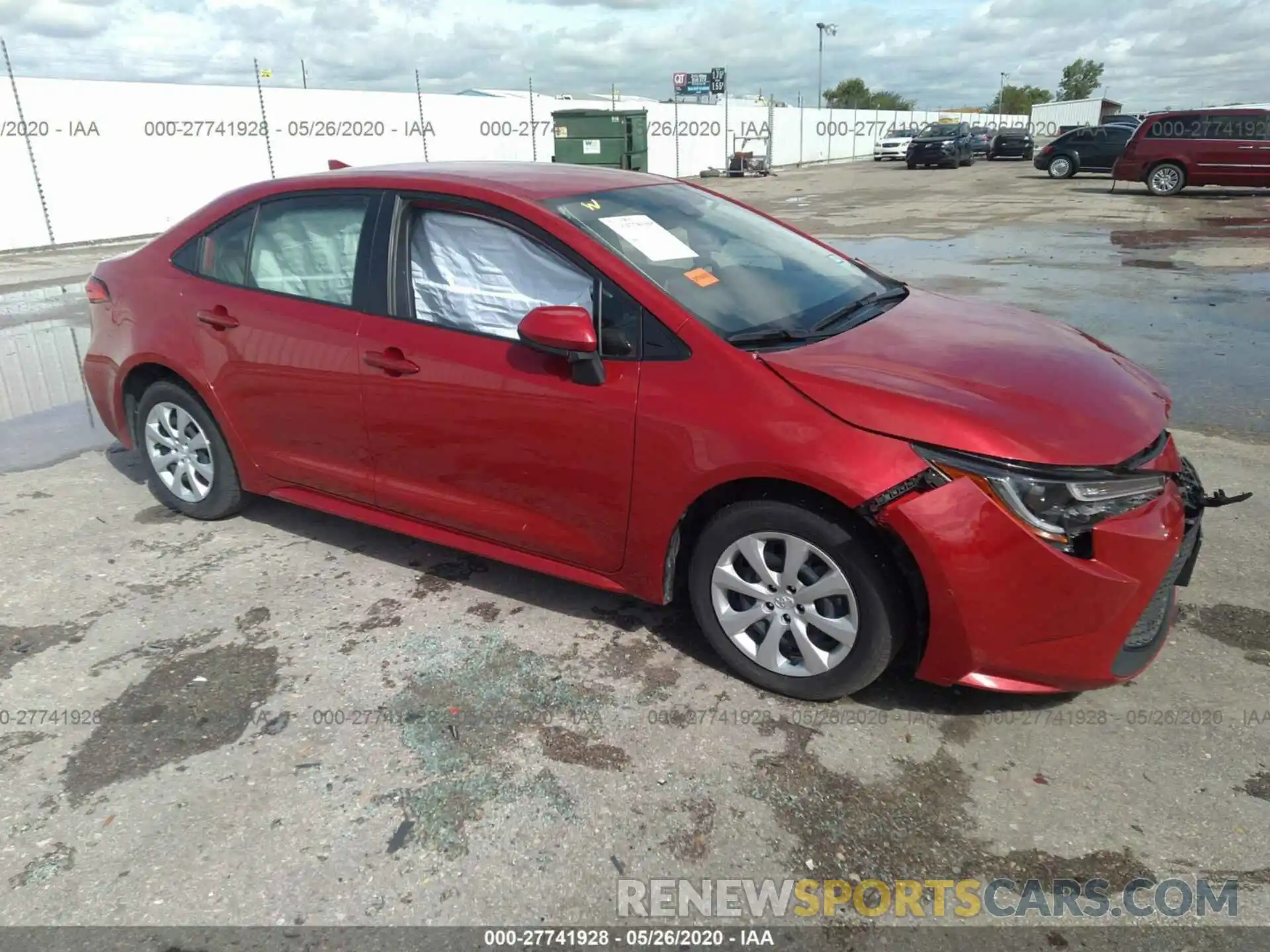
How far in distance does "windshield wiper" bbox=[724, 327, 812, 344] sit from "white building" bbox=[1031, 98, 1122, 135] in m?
75.7

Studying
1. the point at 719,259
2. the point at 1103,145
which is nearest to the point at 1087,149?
the point at 1103,145

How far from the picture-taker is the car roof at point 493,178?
3.50 m

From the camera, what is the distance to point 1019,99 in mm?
131375

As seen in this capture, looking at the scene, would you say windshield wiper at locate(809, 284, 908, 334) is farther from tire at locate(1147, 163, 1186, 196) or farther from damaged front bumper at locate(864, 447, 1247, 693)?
tire at locate(1147, 163, 1186, 196)

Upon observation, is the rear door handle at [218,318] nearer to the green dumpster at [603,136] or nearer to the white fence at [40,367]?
the white fence at [40,367]

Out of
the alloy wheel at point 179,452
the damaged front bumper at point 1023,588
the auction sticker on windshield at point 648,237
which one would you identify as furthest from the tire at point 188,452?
the damaged front bumper at point 1023,588

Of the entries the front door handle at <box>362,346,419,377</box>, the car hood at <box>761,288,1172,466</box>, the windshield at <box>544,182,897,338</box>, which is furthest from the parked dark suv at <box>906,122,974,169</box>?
the front door handle at <box>362,346,419,377</box>

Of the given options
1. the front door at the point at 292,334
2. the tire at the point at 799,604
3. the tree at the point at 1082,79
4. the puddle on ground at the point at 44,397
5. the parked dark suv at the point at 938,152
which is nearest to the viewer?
the tire at the point at 799,604

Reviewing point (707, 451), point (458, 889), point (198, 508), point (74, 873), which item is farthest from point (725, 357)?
point (198, 508)

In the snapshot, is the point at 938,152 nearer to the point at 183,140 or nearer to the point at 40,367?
the point at 183,140

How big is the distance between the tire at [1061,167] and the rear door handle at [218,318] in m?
30.0

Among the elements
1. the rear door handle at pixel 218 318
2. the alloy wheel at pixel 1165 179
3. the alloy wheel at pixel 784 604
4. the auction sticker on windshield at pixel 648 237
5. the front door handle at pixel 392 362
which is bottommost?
the alloy wheel at pixel 784 604

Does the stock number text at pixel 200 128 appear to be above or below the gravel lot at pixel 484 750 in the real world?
above

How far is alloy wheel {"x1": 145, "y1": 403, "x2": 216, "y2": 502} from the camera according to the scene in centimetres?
434
